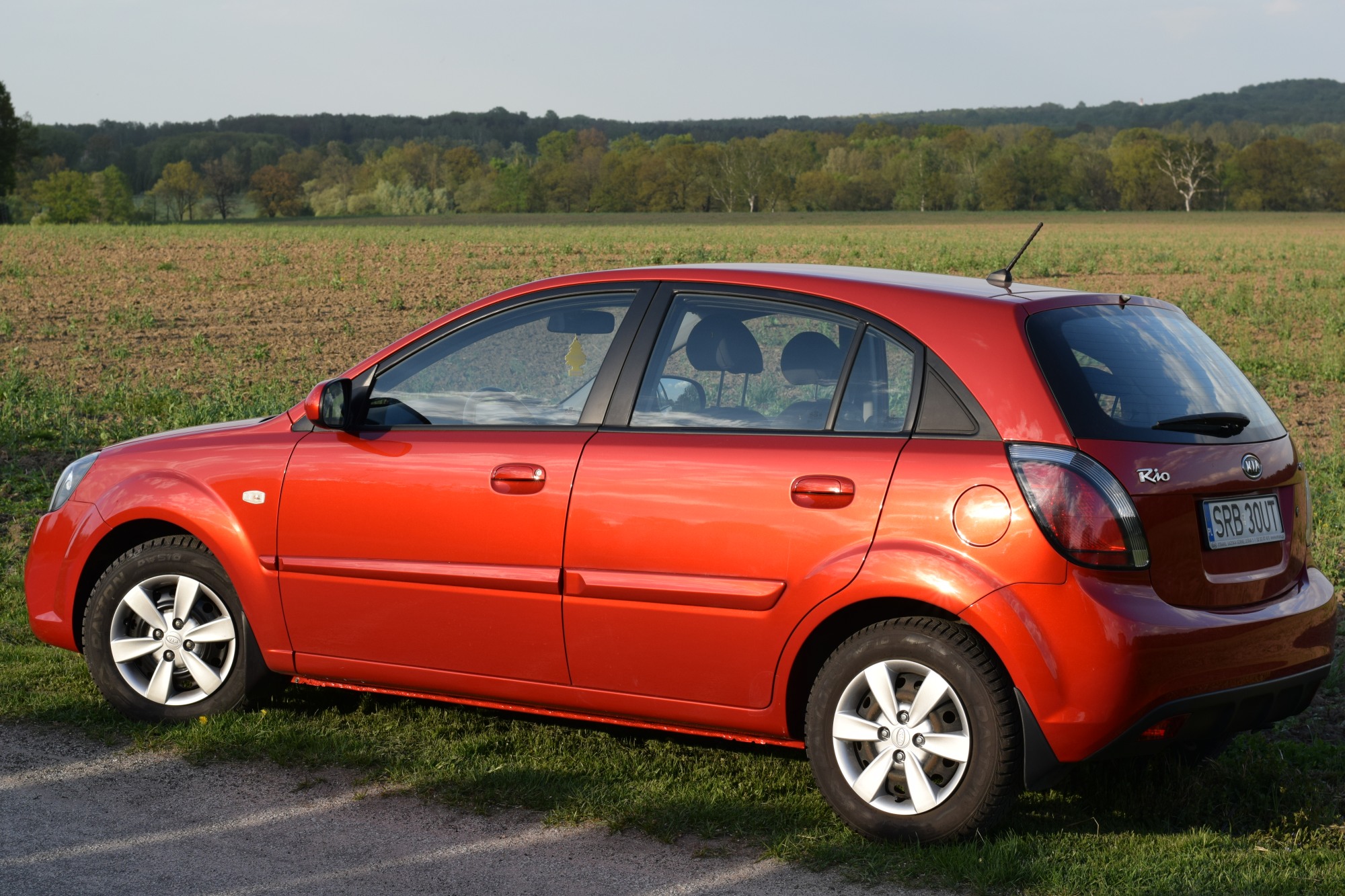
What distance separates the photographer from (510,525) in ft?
14.7

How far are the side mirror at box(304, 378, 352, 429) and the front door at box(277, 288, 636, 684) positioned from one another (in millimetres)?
63

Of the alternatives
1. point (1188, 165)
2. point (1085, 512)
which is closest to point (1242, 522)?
point (1085, 512)

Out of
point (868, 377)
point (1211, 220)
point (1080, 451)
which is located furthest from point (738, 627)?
point (1211, 220)

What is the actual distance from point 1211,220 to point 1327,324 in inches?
3207

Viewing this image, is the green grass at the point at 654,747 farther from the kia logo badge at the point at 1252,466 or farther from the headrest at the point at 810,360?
the headrest at the point at 810,360

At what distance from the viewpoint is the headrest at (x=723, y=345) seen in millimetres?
4508

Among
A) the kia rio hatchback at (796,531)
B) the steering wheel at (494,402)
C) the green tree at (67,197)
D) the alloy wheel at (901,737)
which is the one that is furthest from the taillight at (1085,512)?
the green tree at (67,197)

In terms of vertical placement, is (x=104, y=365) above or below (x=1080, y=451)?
below

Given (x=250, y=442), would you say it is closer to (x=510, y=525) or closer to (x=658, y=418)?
(x=510, y=525)

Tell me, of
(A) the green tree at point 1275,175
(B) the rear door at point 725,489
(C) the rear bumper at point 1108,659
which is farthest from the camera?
(A) the green tree at point 1275,175

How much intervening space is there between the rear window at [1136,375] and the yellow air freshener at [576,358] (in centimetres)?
154

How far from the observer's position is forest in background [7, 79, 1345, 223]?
13175 centimetres

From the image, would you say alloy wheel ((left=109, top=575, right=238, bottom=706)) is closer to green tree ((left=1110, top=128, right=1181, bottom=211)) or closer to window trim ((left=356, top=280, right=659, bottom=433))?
window trim ((left=356, top=280, right=659, bottom=433))

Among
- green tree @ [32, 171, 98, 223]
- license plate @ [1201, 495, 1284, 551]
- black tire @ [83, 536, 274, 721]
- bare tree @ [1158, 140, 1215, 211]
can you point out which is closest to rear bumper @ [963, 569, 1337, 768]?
license plate @ [1201, 495, 1284, 551]
